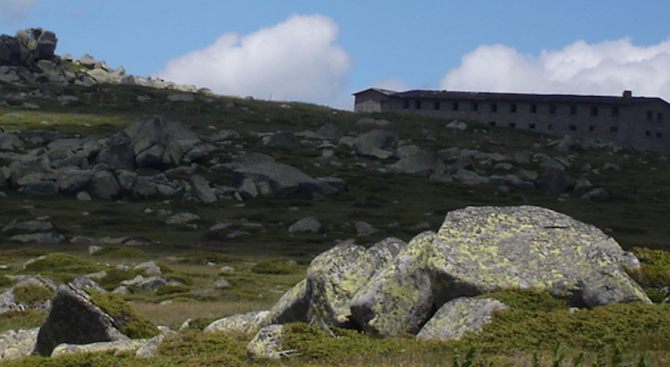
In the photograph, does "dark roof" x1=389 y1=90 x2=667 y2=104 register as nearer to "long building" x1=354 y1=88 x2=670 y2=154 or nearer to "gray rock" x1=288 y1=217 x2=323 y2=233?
"long building" x1=354 y1=88 x2=670 y2=154

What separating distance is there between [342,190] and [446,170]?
64.4 ft

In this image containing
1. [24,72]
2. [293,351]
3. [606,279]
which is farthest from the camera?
[24,72]

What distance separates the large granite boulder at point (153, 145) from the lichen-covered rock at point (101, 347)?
72.2m

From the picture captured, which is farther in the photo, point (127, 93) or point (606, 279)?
point (127, 93)

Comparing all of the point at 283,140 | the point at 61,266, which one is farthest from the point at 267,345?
the point at 283,140

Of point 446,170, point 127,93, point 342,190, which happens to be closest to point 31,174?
point 342,190

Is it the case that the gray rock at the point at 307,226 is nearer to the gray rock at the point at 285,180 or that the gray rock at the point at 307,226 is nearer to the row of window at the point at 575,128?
the gray rock at the point at 285,180

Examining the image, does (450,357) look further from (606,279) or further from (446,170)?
(446,170)

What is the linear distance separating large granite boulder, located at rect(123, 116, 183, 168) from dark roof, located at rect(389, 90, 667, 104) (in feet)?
229

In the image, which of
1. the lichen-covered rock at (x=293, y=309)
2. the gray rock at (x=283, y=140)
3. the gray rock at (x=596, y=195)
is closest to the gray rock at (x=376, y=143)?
the gray rock at (x=283, y=140)

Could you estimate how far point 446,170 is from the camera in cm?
9619

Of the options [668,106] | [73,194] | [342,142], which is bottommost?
[73,194]

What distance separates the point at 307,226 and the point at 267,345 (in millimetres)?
48365

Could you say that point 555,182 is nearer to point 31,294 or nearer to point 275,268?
point 275,268
